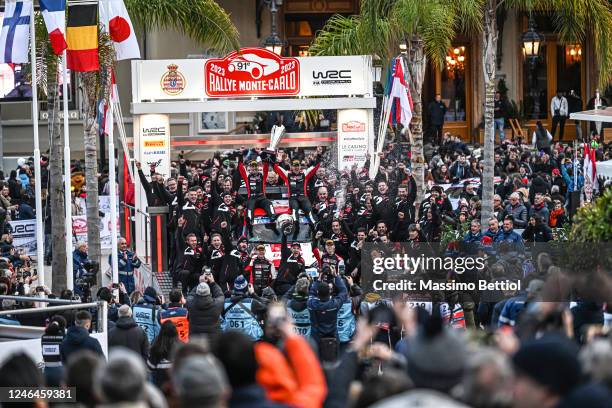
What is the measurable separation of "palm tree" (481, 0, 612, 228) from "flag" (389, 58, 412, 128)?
315 cm

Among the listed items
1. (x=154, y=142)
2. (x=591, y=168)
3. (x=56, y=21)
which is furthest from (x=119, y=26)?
(x=591, y=168)

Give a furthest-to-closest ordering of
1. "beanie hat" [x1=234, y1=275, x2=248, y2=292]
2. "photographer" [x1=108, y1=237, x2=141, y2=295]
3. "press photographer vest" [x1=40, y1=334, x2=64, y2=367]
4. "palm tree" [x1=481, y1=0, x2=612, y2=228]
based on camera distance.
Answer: "palm tree" [x1=481, y1=0, x2=612, y2=228], "photographer" [x1=108, y1=237, x2=141, y2=295], "beanie hat" [x1=234, y1=275, x2=248, y2=292], "press photographer vest" [x1=40, y1=334, x2=64, y2=367]

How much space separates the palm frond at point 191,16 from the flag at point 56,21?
13.3 ft

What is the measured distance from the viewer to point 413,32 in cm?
2545

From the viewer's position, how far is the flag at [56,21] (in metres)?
19.6

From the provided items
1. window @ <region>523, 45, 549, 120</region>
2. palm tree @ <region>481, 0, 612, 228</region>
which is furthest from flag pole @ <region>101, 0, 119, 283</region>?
window @ <region>523, 45, 549, 120</region>

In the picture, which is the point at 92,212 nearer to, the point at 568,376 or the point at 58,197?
the point at 58,197

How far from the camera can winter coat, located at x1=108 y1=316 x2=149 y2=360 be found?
1338cm

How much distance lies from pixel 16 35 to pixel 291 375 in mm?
14144

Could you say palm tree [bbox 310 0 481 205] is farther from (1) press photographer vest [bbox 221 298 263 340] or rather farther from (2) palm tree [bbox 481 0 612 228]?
(1) press photographer vest [bbox 221 298 263 340]

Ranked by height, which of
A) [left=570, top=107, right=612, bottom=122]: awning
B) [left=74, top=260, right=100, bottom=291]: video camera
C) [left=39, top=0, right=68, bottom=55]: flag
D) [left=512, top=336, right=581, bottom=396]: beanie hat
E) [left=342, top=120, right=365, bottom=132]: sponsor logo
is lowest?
[left=74, top=260, right=100, bottom=291]: video camera

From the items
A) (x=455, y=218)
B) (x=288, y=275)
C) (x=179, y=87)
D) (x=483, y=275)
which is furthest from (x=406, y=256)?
(x=179, y=87)

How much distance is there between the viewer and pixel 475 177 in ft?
91.9

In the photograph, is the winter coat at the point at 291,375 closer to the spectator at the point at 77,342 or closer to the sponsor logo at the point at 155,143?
the spectator at the point at 77,342
